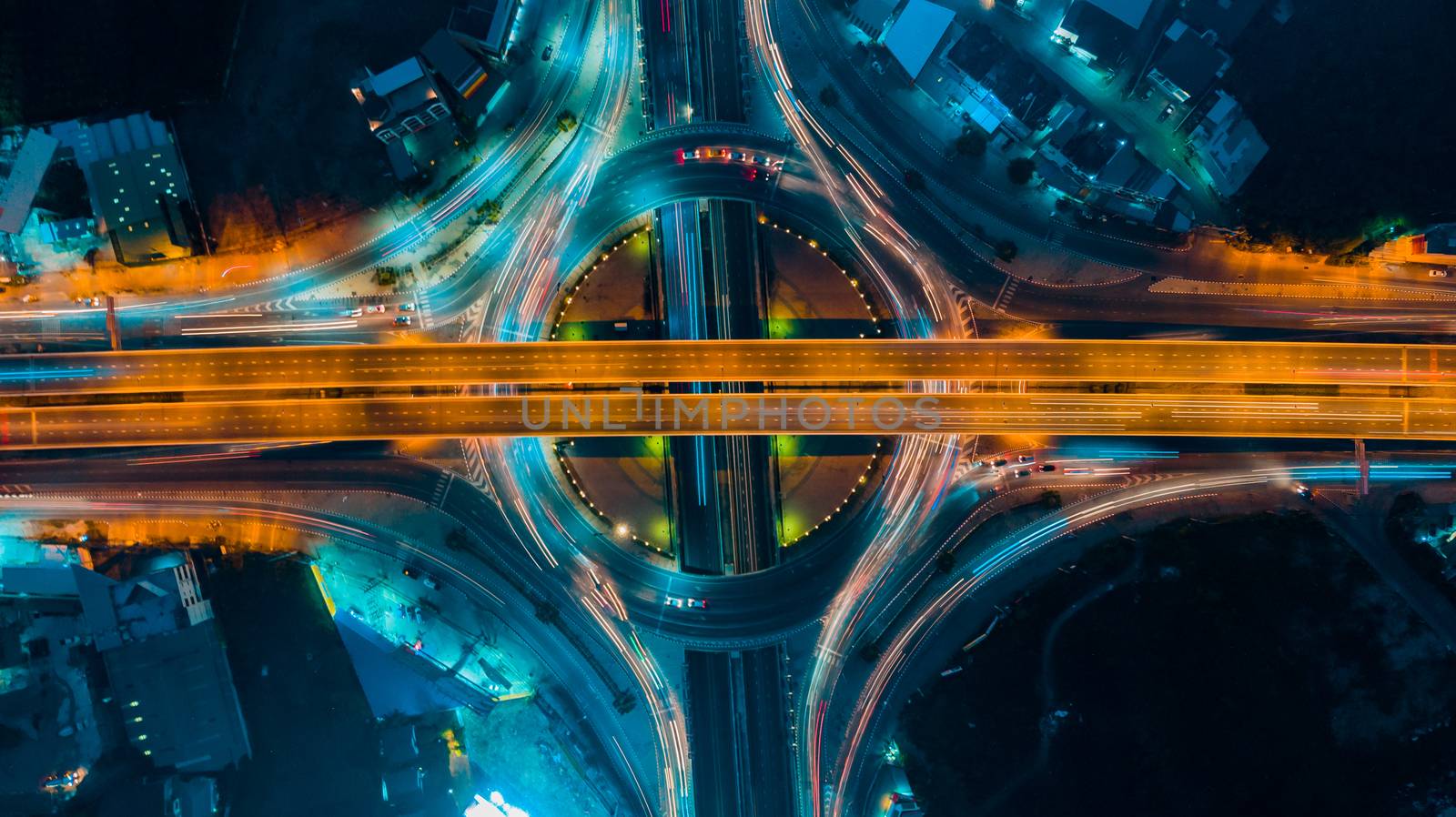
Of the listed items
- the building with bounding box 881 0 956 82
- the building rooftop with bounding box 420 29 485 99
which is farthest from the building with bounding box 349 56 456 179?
the building with bounding box 881 0 956 82

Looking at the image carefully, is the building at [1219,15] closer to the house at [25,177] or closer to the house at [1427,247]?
the house at [1427,247]

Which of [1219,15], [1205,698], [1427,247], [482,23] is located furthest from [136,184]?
[1427,247]

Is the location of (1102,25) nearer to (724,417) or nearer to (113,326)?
(724,417)

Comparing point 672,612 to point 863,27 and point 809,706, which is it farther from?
point 863,27

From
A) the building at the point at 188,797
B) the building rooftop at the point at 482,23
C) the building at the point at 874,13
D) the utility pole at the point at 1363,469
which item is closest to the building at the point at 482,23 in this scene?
the building rooftop at the point at 482,23

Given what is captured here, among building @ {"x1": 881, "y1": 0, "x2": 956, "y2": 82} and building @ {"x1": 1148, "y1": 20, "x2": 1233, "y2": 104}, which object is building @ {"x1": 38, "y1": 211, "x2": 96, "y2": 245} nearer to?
building @ {"x1": 881, "y1": 0, "x2": 956, "y2": 82}

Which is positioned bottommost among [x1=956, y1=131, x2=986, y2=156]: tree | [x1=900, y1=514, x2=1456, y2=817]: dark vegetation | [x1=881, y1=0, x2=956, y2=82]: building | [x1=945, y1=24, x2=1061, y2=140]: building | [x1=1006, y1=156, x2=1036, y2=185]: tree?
[x1=900, y1=514, x2=1456, y2=817]: dark vegetation

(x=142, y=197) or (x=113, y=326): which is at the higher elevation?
(x=142, y=197)
